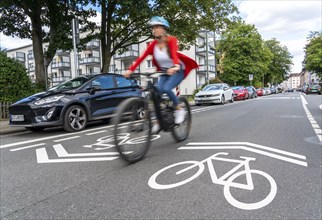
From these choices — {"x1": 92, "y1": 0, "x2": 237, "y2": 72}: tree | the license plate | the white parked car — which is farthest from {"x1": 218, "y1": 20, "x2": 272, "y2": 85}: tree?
the license plate

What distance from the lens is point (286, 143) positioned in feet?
18.2

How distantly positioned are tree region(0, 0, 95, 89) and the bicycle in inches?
460

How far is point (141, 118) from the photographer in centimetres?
421

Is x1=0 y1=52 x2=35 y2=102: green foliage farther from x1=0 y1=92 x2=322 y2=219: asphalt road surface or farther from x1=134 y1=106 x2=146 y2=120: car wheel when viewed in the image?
x1=134 y1=106 x2=146 y2=120: car wheel

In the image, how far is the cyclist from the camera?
4325 millimetres

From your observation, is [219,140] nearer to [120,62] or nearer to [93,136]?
[93,136]

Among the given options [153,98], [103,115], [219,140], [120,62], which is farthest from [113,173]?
[120,62]

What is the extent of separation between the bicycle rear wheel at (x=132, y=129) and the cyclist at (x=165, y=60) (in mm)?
246

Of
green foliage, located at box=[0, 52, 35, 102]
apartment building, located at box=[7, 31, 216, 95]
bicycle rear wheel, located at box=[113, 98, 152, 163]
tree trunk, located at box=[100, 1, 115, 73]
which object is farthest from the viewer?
apartment building, located at box=[7, 31, 216, 95]

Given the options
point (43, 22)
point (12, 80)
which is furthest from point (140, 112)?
point (43, 22)

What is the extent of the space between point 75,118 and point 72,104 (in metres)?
0.40

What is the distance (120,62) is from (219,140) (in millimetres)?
51803

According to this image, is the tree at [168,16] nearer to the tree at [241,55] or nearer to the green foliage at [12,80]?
the green foliage at [12,80]

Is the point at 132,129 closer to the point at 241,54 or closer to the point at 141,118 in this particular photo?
the point at 141,118
